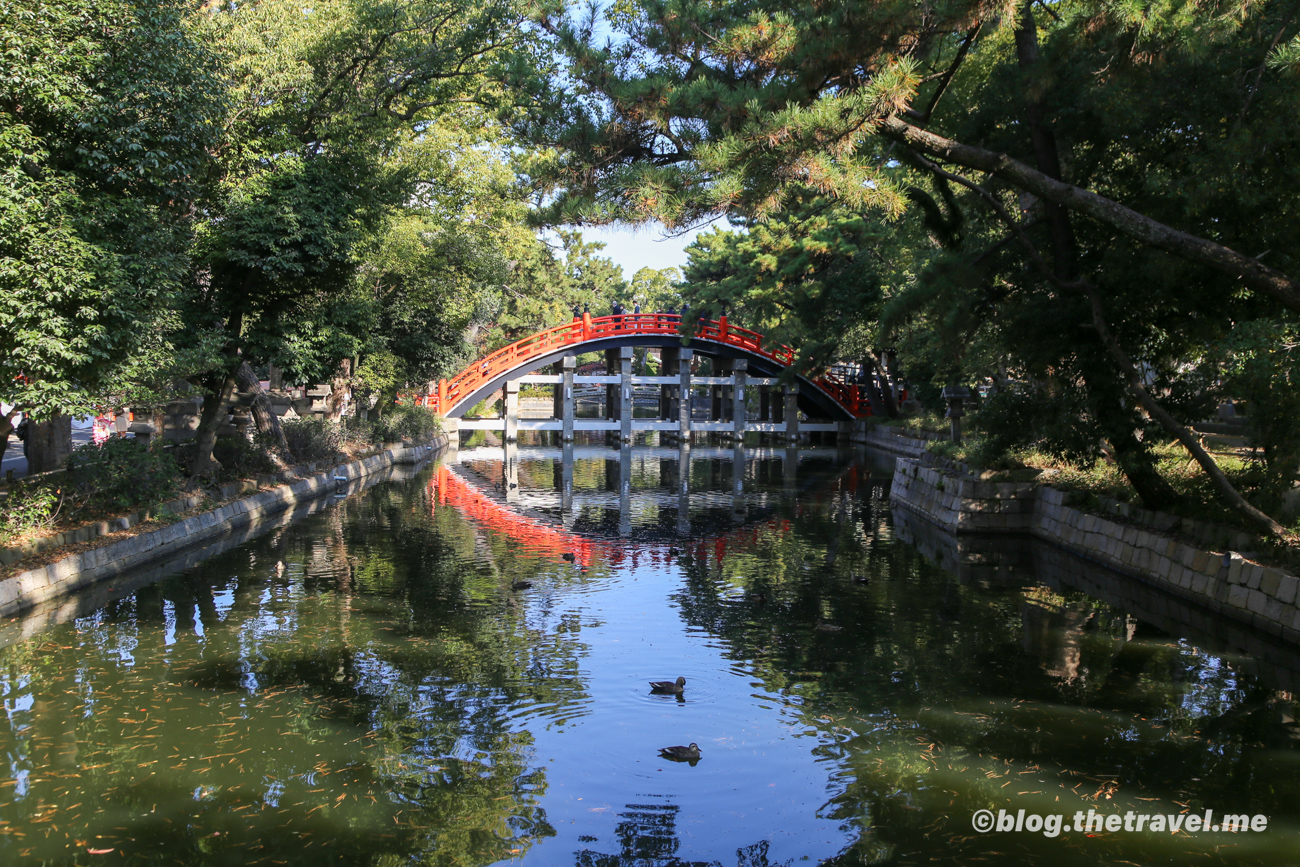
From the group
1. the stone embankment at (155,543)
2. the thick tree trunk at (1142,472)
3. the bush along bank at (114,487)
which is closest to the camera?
the stone embankment at (155,543)

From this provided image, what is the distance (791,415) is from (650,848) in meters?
29.5

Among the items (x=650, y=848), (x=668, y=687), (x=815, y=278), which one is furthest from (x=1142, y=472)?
(x=815, y=278)

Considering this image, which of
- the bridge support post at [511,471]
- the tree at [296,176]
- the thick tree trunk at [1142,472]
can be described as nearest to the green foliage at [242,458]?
the tree at [296,176]

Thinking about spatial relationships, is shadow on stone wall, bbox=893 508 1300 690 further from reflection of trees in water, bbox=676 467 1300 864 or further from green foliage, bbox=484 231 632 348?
green foliage, bbox=484 231 632 348

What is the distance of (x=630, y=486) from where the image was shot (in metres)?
20.8

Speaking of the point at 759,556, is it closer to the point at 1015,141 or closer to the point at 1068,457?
the point at 1068,457

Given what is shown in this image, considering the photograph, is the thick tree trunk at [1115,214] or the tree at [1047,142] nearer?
the thick tree trunk at [1115,214]

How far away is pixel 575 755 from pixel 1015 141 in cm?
942

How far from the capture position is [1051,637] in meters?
8.84

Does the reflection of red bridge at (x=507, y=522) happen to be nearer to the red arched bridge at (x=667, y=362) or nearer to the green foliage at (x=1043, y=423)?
the green foliage at (x=1043, y=423)

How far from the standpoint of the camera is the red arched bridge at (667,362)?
100ft

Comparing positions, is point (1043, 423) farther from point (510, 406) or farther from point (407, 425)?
point (510, 406)

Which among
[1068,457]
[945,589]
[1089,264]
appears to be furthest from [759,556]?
[1089,264]

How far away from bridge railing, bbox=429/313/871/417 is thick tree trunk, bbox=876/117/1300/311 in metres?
19.8
